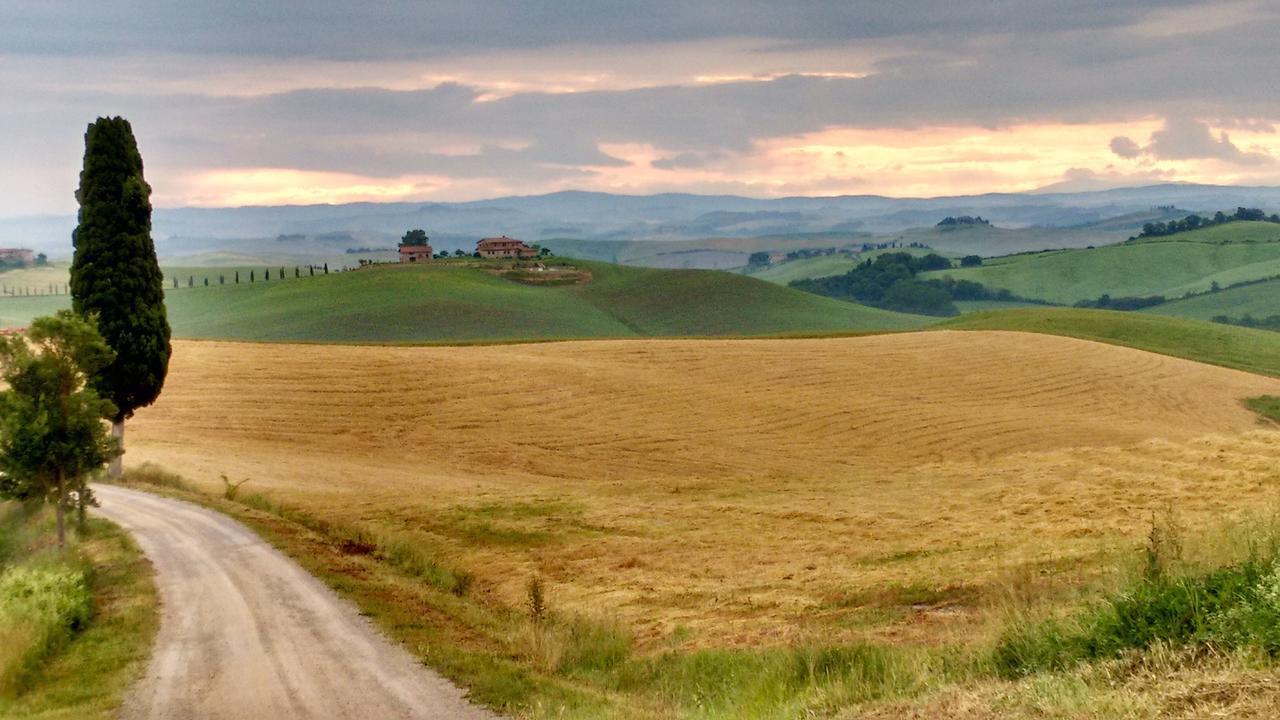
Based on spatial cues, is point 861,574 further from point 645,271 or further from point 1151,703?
point 645,271

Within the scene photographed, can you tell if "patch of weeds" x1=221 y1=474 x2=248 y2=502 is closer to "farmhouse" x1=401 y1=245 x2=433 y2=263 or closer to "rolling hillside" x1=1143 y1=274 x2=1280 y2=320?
"farmhouse" x1=401 y1=245 x2=433 y2=263

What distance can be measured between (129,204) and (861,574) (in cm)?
3199

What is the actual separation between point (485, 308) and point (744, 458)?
257ft

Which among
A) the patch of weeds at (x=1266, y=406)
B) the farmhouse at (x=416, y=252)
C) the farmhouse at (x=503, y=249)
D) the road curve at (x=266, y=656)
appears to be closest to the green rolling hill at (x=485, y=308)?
the farmhouse at (x=503, y=249)

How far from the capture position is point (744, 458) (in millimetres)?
46344

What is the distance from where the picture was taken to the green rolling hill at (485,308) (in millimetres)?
114812

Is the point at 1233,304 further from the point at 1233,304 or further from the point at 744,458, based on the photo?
the point at 744,458

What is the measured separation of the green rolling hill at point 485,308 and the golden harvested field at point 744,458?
40519mm

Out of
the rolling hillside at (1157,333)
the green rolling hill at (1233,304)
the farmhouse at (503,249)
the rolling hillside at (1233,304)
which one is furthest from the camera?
the farmhouse at (503,249)

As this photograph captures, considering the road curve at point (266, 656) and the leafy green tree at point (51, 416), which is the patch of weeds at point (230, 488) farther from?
the road curve at point (266, 656)

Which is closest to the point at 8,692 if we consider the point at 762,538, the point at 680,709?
the point at 680,709

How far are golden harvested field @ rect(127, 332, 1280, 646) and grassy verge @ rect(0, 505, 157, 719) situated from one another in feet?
22.7

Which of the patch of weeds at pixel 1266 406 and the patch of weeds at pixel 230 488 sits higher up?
the patch of weeds at pixel 230 488

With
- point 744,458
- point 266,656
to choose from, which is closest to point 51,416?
point 266,656
